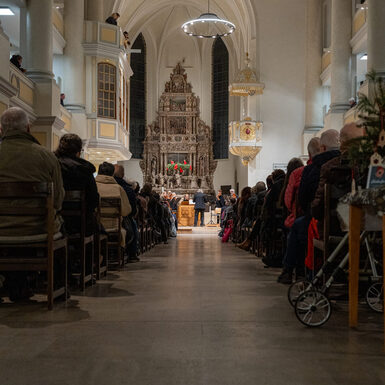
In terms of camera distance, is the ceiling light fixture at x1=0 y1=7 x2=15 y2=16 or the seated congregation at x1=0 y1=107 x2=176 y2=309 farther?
the ceiling light fixture at x1=0 y1=7 x2=15 y2=16

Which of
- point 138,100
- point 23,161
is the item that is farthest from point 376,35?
point 138,100

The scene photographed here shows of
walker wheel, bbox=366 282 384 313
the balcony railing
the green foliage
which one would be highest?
the balcony railing

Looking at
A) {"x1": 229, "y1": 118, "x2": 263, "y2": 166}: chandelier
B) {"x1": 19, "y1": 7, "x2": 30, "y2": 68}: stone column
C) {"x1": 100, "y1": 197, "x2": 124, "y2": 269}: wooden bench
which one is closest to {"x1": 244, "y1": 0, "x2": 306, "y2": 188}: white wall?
{"x1": 229, "y1": 118, "x2": 263, "y2": 166}: chandelier

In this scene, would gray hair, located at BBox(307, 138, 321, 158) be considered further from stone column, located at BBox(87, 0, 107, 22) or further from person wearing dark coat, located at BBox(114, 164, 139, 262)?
stone column, located at BBox(87, 0, 107, 22)

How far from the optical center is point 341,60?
1639 centimetres

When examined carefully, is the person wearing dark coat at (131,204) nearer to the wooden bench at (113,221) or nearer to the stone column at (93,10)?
the wooden bench at (113,221)

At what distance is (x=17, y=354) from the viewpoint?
8.91ft

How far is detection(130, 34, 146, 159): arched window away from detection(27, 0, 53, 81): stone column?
17.6 meters

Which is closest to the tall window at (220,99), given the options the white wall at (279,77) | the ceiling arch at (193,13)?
the ceiling arch at (193,13)

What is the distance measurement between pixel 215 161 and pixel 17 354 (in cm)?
2786

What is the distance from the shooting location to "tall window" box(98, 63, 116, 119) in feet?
58.9

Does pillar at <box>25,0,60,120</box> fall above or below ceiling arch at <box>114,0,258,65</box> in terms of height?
below

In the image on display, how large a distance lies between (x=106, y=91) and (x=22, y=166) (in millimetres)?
14429

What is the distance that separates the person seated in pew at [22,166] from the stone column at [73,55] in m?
13.3
